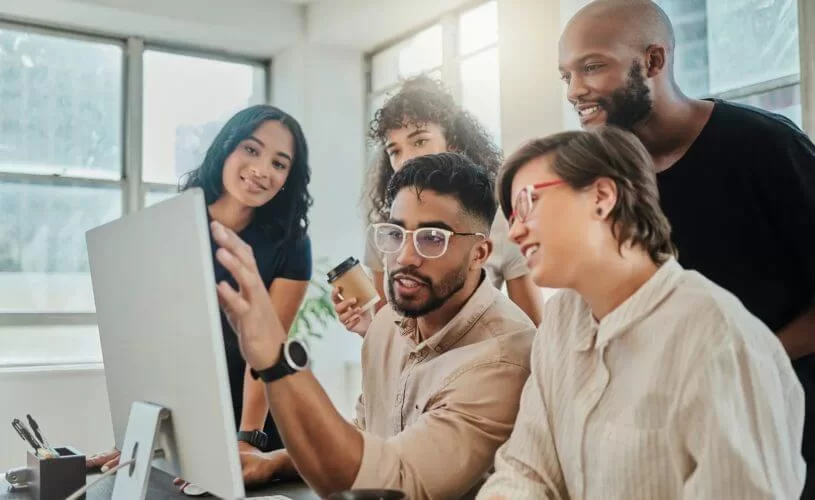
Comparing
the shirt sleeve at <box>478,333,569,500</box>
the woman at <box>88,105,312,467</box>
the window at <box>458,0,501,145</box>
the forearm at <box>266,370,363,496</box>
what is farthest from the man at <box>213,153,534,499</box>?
the window at <box>458,0,501,145</box>

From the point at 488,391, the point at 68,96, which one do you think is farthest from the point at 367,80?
the point at 488,391

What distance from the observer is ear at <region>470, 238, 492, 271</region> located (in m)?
1.65

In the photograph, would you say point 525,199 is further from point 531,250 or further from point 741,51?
point 741,51

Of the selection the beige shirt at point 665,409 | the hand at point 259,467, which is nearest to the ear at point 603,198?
the beige shirt at point 665,409

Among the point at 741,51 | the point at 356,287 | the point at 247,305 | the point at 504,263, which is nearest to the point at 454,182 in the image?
the point at 356,287

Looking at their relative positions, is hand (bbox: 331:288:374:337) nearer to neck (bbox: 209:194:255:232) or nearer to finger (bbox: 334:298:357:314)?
finger (bbox: 334:298:357:314)

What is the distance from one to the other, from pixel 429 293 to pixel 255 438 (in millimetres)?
601

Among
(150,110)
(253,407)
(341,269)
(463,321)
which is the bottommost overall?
(253,407)

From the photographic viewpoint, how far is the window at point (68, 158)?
4496 millimetres

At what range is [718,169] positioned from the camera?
60.9 inches

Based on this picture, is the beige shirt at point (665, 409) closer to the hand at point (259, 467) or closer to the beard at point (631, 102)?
the beard at point (631, 102)

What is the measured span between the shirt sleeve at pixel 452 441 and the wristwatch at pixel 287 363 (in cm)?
20

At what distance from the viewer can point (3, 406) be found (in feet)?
13.3

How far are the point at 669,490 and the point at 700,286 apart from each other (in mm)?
274
